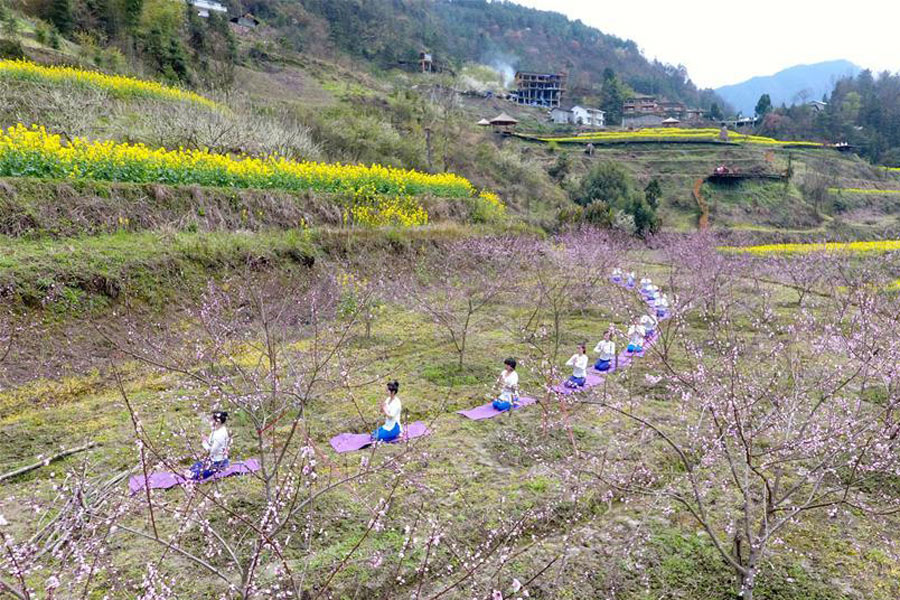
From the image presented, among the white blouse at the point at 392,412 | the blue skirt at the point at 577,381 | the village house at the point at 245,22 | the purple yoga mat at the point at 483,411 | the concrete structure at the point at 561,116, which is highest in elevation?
the village house at the point at 245,22

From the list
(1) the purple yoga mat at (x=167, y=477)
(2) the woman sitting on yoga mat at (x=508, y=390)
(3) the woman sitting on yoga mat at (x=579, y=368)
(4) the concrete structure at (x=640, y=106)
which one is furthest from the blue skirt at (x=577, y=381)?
(4) the concrete structure at (x=640, y=106)

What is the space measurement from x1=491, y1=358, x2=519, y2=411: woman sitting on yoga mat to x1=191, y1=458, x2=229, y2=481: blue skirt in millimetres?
3802

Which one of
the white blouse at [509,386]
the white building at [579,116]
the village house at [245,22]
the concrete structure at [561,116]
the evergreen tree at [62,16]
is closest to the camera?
the white blouse at [509,386]

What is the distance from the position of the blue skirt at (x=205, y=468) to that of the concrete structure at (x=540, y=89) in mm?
74001

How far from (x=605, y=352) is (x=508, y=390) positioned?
8.83 feet

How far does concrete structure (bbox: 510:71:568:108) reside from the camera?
72375 mm

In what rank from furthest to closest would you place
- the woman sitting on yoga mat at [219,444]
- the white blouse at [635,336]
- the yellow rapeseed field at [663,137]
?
the yellow rapeseed field at [663,137]
the white blouse at [635,336]
the woman sitting on yoga mat at [219,444]

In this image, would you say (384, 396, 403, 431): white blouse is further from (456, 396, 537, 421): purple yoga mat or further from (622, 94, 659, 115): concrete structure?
(622, 94, 659, 115): concrete structure

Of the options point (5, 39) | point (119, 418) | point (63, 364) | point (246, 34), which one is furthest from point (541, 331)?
point (246, 34)

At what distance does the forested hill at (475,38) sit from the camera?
5678cm

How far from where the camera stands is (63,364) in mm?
8047

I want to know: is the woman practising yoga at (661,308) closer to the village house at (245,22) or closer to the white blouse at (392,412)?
the white blouse at (392,412)

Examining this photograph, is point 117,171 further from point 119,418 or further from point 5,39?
point 5,39

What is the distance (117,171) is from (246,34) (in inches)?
1637
